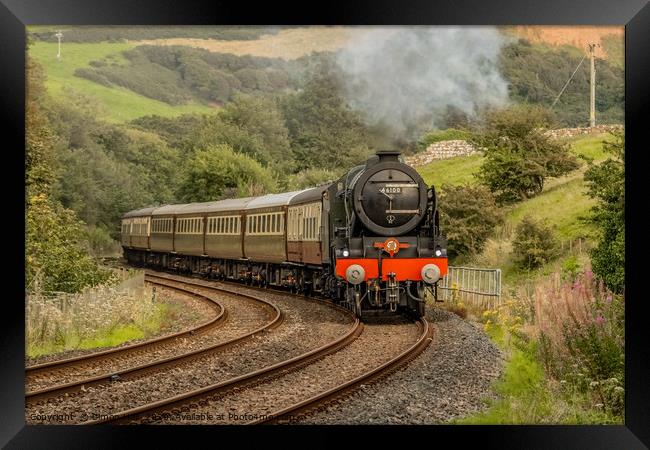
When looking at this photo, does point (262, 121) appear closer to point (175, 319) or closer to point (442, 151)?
point (442, 151)

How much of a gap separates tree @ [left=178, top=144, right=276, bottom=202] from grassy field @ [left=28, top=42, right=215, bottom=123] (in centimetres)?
230

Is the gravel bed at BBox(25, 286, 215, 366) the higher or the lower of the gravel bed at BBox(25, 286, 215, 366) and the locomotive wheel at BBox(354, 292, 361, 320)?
the lower

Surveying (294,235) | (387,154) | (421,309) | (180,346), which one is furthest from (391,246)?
(294,235)

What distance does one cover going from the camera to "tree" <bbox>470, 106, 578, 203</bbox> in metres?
13.3

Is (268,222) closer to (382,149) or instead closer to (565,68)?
(382,149)

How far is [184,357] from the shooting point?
11.5 m

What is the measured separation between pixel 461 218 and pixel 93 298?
658 cm

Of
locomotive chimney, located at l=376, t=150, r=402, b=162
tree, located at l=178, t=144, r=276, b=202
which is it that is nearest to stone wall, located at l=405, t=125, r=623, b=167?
locomotive chimney, located at l=376, t=150, r=402, b=162

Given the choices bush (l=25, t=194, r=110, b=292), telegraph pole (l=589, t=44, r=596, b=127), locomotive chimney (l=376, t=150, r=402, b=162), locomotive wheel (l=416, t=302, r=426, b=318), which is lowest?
locomotive wheel (l=416, t=302, r=426, b=318)

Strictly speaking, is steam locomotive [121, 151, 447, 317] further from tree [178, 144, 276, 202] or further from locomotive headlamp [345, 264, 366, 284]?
tree [178, 144, 276, 202]

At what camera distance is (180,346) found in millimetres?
12938

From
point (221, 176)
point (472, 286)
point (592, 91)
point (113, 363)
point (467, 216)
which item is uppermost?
point (592, 91)

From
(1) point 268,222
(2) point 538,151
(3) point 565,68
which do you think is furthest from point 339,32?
(1) point 268,222
